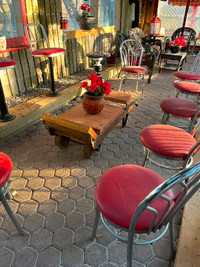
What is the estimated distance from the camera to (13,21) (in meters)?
3.67

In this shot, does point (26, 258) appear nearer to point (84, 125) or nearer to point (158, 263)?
point (158, 263)

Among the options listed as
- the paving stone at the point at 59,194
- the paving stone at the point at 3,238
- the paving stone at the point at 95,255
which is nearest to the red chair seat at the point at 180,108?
the paving stone at the point at 59,194

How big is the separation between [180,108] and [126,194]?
166 centimetres

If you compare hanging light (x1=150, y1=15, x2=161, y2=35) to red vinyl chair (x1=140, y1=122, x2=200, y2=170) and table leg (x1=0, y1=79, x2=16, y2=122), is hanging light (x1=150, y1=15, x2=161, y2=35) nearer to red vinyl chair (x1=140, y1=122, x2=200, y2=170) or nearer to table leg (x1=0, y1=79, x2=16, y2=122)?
table leg (x1=0, y1=79, x2=16, y2=122)

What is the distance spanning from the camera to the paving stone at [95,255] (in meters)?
1.51

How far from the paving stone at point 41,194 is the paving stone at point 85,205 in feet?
1.13

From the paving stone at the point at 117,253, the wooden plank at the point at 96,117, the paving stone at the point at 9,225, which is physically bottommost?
the paving stone at the point at 117,253

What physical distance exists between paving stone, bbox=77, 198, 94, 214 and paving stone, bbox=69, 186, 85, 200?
0.05m

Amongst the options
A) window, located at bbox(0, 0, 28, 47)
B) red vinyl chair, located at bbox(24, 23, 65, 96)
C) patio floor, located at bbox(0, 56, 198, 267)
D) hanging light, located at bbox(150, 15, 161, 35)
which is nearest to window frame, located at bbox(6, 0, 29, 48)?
window, located at bbox(0, 0, 28, 47)

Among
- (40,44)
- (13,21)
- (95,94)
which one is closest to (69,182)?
(95,94)

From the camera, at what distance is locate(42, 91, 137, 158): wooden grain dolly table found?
90.0 inches

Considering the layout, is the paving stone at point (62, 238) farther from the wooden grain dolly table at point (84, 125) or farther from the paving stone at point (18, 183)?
the wooden grain dolly table at point (84, 125)

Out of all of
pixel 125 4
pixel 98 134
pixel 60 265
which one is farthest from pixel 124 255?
pixel 125 4

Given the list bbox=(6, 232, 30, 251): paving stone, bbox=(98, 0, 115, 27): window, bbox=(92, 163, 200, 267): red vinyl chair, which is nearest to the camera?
bbox=(92, 163, 200, 267): red vinyl chair
